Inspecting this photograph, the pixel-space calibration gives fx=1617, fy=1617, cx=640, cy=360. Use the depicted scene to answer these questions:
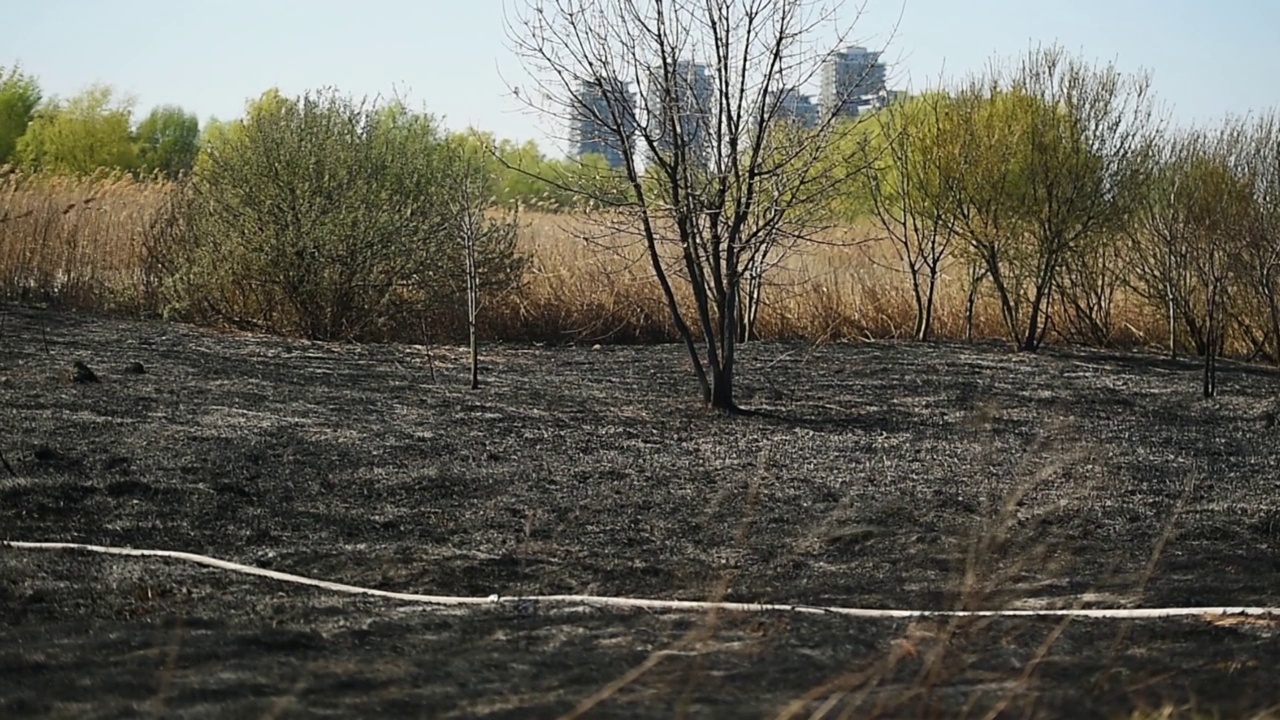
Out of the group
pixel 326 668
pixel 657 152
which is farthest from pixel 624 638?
pixel 657 152

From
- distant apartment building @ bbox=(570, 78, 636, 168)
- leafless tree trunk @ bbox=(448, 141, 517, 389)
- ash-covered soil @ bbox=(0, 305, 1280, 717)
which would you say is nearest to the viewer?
ash-covered soil @ bbox=(0, 305, 1280, 717)

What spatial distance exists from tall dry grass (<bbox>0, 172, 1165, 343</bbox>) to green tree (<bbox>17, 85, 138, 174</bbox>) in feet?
50.2

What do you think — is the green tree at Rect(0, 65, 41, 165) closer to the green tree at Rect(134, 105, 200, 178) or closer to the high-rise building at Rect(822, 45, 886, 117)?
the green tree at Rect(134, 105, 200, 178)

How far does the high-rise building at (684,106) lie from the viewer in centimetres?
953

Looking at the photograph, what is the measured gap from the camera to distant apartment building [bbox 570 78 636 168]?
31.2 ft

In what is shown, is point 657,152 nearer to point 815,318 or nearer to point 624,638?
point 624,638

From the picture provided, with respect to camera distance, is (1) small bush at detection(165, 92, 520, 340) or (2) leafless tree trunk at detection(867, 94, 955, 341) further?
(2) leafless tree trunk at detection(867, 94, 955, 341)

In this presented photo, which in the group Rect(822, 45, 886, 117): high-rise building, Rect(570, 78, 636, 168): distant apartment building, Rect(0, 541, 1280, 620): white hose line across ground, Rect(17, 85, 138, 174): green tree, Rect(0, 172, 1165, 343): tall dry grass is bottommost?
Rect(0, 541, 1280, 620): white hose line across ground

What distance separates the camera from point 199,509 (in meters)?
6.77

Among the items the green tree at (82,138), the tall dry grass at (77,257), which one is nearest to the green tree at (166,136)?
the green tree at (82,138)

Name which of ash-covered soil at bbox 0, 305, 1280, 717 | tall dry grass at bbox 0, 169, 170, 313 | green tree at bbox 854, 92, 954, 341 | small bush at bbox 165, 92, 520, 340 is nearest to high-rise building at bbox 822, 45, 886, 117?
ash-covered soil at bbox 0, 305, 1280, 717

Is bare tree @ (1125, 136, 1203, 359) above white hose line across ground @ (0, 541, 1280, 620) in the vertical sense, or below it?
above

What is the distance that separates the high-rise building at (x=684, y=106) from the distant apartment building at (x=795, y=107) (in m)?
0.40

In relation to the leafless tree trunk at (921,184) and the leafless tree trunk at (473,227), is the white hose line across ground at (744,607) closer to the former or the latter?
the leafless tree trunk at (473,227)
